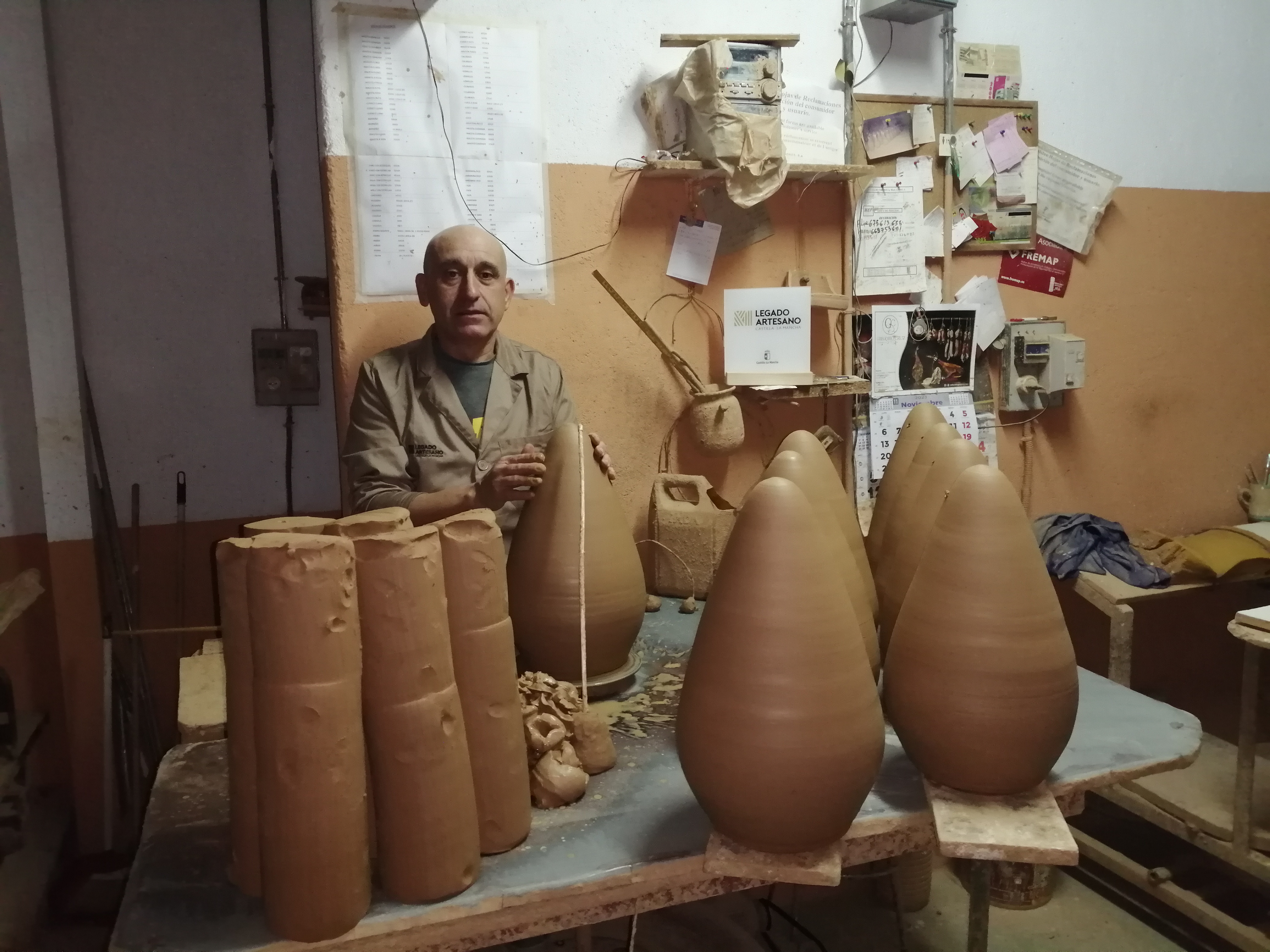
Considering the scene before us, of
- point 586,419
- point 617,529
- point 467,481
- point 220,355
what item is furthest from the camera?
point 220,355

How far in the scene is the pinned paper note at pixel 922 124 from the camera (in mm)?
2672

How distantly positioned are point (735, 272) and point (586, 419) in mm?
611

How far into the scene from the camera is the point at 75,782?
2.58 metres

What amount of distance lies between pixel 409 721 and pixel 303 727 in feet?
0.42

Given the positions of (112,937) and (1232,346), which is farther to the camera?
(1232,346)

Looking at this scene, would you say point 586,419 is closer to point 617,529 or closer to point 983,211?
point 617,529

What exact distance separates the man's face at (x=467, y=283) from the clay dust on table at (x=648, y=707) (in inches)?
34.6

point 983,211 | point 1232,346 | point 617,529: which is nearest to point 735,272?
point 983,211

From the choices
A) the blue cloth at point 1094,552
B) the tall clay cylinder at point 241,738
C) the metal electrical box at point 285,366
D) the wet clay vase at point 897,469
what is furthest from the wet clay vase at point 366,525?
the blue cloth at point 1094,552

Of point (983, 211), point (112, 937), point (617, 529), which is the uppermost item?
point (983, 211)

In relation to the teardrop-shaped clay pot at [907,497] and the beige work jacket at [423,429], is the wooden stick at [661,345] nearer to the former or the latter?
the beige work jacket at [423,429]

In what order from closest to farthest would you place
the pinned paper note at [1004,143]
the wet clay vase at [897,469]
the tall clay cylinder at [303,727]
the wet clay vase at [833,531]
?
the tall clay cylinder at [303,727] < the wet clay vase at [833,531] < the wet clay vase at [897,469] < the pinned paper note at [1004,143]

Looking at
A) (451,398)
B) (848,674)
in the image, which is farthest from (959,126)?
(848,674)

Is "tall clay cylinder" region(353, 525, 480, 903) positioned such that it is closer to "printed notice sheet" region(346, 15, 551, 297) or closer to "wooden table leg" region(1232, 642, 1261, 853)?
"printed notice sheet" region(346, 15, 551, 297)
